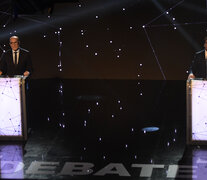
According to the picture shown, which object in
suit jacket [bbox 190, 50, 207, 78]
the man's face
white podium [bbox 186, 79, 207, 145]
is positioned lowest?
white podium [bbox 186, 79, 207, 145]

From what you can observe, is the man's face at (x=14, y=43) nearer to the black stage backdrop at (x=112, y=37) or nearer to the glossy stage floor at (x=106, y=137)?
the glossy stage floor at (x=106, y=137)

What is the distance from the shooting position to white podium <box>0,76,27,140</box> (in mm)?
6785

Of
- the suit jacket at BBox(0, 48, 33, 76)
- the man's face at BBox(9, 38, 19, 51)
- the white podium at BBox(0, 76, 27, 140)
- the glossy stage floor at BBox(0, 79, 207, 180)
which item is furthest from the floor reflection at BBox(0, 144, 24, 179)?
the man's face at BBox(9, 38, 19, 51)

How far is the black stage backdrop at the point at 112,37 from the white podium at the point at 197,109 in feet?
14.7

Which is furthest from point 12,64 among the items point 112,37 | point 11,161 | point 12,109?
point 112,37

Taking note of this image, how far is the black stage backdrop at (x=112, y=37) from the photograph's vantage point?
426 inches

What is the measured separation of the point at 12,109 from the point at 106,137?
1.31 meters

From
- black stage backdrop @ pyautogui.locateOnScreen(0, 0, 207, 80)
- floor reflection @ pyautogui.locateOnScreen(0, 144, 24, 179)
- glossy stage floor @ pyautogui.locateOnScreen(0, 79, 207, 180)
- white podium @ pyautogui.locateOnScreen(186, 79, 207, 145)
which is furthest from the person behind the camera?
black stage backdrop @ pyautogui.locateOnScreen(0, 0, 207, 80)

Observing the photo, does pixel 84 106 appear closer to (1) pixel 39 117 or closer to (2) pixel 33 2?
(1) pixel 39 117

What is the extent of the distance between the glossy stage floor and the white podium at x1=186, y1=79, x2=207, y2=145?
173 millimetres

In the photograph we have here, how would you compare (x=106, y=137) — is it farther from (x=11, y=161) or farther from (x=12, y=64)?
(x=12, y=64)

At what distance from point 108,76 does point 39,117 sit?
11.1 ft

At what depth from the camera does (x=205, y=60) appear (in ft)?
24.3

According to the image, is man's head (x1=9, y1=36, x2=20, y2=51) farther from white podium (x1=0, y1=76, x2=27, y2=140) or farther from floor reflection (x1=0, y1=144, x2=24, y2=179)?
floor reflection (x1=0, y1=144, x2=24, y2=179)
